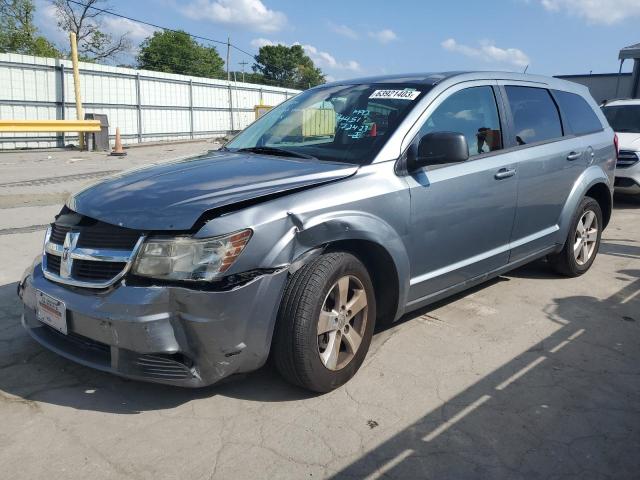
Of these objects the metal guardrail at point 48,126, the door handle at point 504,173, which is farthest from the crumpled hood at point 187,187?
the metal guardrail at point 48,126

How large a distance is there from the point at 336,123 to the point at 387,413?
6.27 feet

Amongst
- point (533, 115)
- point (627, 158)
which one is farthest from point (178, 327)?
point (627, 158)

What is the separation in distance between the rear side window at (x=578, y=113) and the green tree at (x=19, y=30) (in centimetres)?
3660

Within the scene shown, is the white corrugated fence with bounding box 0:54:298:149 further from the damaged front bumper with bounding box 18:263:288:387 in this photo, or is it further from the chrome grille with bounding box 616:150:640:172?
the damaged front bumper with bounding box 18:263:288:387

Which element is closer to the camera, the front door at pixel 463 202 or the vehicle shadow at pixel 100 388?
the vehicle shadow at pixel 100 388

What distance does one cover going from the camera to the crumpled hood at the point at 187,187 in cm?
264

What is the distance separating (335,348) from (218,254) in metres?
0.89

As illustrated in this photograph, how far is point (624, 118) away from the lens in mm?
9789

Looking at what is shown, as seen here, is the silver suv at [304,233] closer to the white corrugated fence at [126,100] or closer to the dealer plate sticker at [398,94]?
the dealer plate sticker at [398,94]

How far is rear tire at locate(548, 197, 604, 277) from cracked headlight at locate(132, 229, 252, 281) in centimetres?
350

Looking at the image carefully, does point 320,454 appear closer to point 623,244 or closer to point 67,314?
point 67,314

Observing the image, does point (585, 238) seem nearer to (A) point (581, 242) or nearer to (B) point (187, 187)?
(A) point (581, 242)

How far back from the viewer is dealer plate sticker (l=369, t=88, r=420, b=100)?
3.61m

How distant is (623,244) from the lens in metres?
6.48
